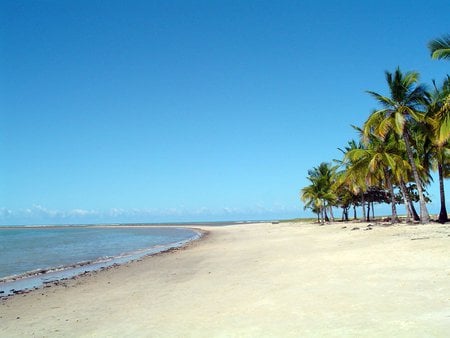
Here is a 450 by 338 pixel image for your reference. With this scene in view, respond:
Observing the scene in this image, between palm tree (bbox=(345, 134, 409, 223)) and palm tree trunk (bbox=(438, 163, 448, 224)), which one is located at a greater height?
palm tree (bbox=(345, 134, 409, 223))

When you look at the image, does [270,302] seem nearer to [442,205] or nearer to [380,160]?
[442,205]

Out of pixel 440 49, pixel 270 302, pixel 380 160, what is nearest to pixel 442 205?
pixel 380 160

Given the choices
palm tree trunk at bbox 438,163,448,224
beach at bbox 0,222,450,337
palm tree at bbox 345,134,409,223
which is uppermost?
palm tree at bbox 345,134,409,223

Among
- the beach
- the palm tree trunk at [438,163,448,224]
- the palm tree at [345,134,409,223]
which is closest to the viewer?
the beach

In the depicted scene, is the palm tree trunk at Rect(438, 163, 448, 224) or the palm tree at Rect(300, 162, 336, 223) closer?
the palm tree trunk at Rect(438, 163, 448, 224)

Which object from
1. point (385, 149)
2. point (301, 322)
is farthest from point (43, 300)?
point (385, 149)

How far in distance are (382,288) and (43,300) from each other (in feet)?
34.5

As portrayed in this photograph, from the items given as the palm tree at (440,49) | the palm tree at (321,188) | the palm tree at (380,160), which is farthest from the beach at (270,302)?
the palm tree at (321,188)

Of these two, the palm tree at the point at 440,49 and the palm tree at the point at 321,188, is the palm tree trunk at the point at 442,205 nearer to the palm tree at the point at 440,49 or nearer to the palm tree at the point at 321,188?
the palm tree at the point at 440,49

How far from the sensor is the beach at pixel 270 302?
699 cm

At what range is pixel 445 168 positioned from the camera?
40.1m

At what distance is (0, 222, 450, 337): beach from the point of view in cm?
699

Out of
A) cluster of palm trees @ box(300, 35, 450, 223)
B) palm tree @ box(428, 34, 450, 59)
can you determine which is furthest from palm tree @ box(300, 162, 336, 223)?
palm tree @ box(428, 34, 450, 59)

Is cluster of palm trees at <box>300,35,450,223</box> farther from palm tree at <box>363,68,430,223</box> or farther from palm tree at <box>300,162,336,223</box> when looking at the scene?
palm tree at <box>300,162,336,223</box>
